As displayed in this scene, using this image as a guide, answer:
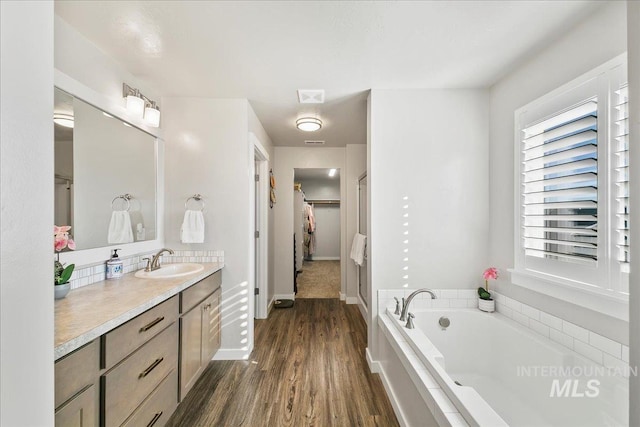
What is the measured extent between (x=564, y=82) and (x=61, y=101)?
9.65 feet

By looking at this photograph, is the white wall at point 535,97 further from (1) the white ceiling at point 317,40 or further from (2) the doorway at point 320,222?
(2) the doorway at point 320,222

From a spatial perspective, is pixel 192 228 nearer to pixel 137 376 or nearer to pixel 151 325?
pixel 151 325

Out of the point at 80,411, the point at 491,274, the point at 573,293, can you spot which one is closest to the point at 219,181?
the point at 80,411

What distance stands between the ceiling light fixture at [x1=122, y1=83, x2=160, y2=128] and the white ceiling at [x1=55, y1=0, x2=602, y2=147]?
167 millimetres

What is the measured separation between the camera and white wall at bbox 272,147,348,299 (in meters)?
4.07

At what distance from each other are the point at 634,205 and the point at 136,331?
179cm

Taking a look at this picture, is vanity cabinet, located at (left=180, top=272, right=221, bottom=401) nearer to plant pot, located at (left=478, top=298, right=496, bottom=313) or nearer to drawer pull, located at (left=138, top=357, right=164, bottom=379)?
drawer pull, located at (left=138, top=357, right=164, bottom=379)

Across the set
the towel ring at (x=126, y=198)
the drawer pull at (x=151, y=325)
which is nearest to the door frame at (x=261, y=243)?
the towel ring at (x=126, y=198)

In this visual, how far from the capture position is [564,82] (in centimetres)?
160

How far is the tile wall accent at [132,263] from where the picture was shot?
1.64 metres

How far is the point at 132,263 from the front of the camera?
211 cm

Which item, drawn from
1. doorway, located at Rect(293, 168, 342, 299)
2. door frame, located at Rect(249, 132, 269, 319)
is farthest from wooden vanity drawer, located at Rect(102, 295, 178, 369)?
doorway, located at Rect(293, 168, 342, 299)

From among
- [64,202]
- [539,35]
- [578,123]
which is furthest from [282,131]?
[578,123]

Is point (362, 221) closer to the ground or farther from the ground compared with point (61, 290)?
farther from the ground
